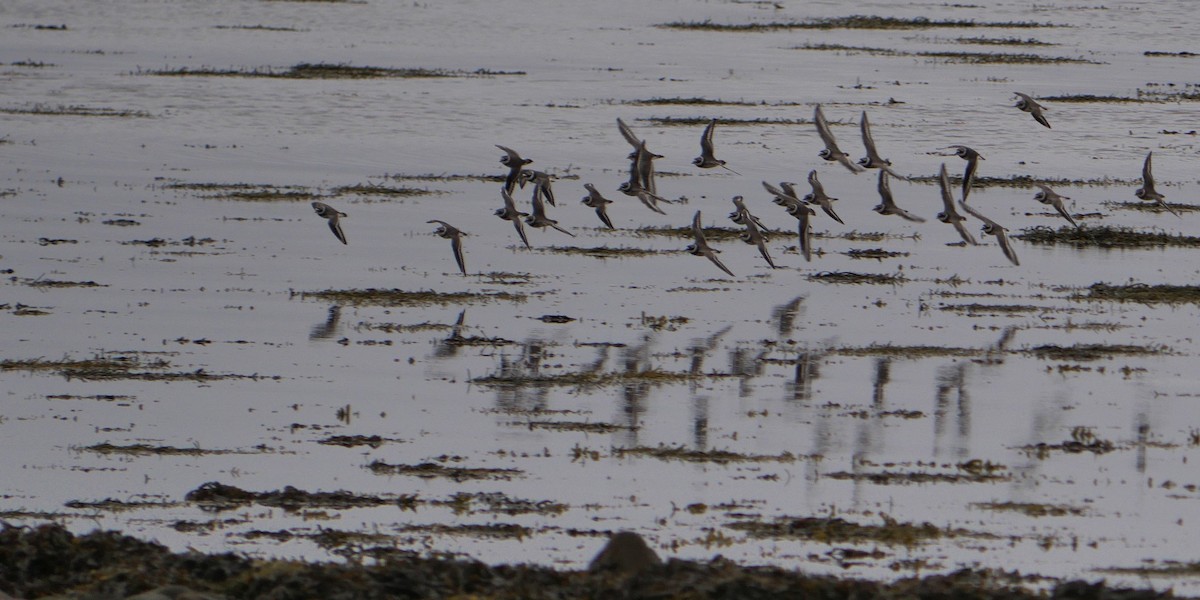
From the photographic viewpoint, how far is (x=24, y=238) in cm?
2997

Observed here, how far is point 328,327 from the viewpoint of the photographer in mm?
23562

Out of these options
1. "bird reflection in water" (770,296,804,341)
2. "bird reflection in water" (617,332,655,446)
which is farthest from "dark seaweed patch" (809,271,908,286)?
"bird reflection in water" (617,332,655,446)

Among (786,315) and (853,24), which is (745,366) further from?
(853,24)

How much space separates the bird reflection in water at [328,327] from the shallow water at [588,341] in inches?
3.1

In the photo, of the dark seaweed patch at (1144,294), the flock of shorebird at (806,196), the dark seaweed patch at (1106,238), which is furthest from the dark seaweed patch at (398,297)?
the dark seaweed patch at (1106,238)

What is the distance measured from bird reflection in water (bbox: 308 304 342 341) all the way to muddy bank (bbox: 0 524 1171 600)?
1038cm

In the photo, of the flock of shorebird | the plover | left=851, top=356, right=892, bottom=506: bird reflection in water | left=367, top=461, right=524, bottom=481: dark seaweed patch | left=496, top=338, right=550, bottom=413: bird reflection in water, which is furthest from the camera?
the plover

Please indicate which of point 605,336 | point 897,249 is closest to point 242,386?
point 605,336

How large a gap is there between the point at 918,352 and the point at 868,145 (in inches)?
87.8

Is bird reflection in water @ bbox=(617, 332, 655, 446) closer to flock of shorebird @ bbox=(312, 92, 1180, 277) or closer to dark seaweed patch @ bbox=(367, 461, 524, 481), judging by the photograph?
dark seaweed patch @ bbox=(367, 461, 524, 481)

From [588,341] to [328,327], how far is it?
117 inches

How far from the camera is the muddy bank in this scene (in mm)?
11336

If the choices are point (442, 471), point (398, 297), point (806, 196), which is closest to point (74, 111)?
point (398, 297)

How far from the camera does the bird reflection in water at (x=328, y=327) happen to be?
75.4ft
